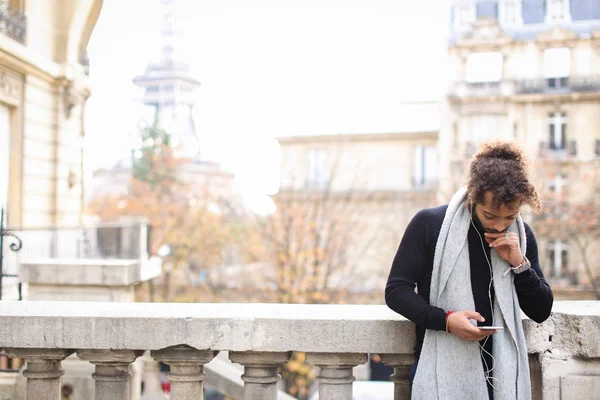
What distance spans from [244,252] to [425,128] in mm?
11553

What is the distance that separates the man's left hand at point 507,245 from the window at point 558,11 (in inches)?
1220

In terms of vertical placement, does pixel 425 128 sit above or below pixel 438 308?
above

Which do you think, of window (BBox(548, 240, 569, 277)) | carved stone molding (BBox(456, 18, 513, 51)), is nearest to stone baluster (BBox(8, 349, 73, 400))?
window (BBox(548, 240, 569, 277))

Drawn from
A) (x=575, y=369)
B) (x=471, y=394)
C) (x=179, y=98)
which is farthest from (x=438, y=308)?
(x=179, y=98)

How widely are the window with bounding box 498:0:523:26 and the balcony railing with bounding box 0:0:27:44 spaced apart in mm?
25184

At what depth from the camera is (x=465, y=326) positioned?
2863 millimetres

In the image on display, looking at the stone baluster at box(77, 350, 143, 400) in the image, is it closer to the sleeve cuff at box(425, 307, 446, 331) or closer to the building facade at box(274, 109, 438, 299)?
the sleeve cuff at box(425, 307, 446, 331)

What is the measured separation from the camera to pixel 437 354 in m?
2.99

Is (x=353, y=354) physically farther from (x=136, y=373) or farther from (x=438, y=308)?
(x=136, y=373)

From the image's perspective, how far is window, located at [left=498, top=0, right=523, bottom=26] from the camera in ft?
104

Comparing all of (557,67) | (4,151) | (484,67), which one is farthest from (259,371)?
(557,67)

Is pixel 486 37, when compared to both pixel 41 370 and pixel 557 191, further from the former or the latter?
pixel 41 370

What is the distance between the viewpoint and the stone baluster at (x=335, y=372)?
10.6ft

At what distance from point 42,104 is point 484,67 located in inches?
838
